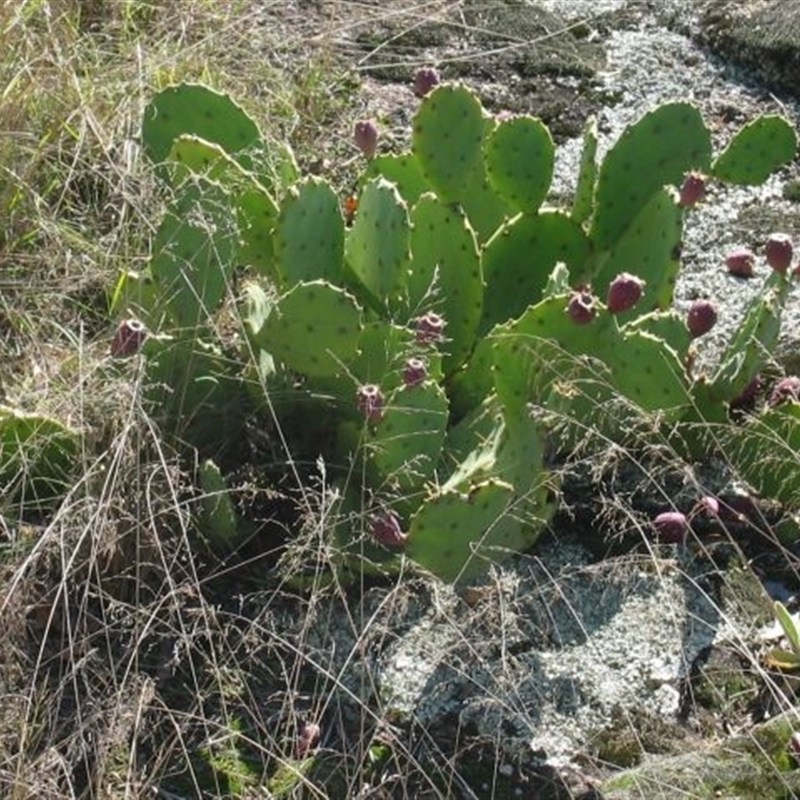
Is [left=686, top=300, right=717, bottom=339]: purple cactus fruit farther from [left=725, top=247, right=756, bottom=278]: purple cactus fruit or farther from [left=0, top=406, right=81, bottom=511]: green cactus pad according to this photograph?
[left=0, top=406, right=81, bottom=511]: green cactus pad

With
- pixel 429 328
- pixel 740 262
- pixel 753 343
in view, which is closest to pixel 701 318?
pixel 753 343

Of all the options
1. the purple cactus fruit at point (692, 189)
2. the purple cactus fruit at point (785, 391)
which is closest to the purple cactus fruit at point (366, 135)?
the purple cactus fruit at point (692, 189)

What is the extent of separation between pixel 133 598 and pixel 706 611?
0.82 m

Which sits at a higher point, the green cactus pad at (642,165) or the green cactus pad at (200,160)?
the green cactus pad at (642,165)

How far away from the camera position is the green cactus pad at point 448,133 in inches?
108

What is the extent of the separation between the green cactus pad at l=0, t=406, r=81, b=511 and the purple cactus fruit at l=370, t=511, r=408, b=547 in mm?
442

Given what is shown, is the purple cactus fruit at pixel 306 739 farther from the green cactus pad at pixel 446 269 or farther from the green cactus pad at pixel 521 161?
the green cactus pad at pixel 521 161

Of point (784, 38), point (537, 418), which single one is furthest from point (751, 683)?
point (784, 38)

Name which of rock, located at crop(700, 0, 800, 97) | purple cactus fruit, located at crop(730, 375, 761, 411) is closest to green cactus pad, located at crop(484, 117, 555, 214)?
purple cactus fruit, located at crop(730, 375, 761, 411)

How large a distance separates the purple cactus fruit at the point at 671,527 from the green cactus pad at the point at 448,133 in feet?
2.01

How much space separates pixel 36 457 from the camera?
2.51m

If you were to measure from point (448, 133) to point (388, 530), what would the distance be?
68 centimetres

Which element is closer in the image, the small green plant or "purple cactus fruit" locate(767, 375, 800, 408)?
the small green plant

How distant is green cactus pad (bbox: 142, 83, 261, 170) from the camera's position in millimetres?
2877
